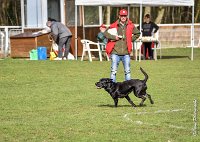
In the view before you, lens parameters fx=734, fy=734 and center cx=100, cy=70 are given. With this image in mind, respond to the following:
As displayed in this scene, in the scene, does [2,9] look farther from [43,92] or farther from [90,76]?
[43,92]

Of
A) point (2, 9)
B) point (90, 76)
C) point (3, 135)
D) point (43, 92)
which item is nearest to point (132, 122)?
point (3, 135)

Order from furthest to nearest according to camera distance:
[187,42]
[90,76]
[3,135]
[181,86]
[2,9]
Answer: [2,9] < [187,42] < [90,76] < [181,86] < [3,135]

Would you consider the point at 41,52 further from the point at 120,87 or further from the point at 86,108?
the point at 120,87

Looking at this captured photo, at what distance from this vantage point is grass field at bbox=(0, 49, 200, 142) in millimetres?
11031

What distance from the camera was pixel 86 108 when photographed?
1487cm

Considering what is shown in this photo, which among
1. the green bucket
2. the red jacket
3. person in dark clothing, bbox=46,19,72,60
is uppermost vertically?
the red jacket

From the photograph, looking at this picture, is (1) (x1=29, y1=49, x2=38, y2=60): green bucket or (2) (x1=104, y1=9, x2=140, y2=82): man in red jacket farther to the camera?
(1) (x1=29, y1=49, x2=38, y2=60): green bucket

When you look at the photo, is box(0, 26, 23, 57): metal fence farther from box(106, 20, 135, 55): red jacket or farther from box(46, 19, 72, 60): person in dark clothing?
box(106, 20, 135, 55): red jacket

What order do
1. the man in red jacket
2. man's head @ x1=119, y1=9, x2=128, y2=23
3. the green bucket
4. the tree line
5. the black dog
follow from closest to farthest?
the black dog < man's head @ x1=119, y1=9, x2=128, y2=23 < the man in red jacket < the green bucket < the tree line

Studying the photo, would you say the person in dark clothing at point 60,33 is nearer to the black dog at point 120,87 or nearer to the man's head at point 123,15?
the man's head at point 123,15

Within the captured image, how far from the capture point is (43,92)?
18656 millimetres

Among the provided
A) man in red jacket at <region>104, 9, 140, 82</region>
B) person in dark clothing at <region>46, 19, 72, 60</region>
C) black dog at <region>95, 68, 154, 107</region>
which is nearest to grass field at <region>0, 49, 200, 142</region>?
black dog at <region>95, 68, 154, 107</region>

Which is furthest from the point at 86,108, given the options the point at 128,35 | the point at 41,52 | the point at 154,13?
the point at 154,13

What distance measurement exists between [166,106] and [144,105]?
20.8 inches
